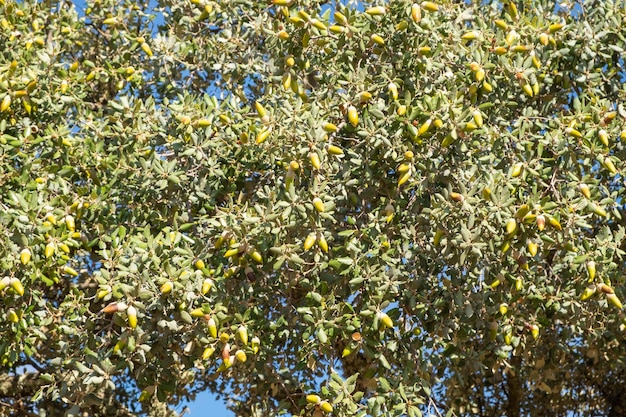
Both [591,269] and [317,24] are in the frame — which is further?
[317,24]

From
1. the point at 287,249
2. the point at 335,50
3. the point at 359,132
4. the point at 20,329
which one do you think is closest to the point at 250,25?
the point at 335,50

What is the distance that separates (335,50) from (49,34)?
2.98 m

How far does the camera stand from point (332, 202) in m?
6.16

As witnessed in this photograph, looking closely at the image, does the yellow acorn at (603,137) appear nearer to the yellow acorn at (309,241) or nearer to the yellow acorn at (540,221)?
the yellow acorn at (540,221)

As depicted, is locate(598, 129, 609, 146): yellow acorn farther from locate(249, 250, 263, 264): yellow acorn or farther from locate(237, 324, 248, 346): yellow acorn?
locate(237, 324, 248, 346): yellow acorn

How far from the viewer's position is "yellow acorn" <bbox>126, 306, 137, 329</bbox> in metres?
5.84

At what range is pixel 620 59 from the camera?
758cm

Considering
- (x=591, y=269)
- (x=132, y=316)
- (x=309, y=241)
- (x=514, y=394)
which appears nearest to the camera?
(x=132, y=316)

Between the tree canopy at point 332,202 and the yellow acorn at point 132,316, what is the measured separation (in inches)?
0.6

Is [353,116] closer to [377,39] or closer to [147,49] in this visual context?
[377,39]

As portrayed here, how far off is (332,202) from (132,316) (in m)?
1.50

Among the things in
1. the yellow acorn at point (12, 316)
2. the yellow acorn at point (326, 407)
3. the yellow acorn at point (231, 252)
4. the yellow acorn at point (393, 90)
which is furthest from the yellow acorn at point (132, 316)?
the yellow acorn at point (393, 90)

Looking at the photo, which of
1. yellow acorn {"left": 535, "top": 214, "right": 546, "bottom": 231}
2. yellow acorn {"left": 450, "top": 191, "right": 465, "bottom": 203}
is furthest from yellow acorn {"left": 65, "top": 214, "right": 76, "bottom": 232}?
yellow acorn {"left": 535, "top": 214, "right": 546, "bottom": 231}

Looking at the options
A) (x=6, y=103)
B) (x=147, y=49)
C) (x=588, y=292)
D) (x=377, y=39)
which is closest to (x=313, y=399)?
(x=588, y=292)
